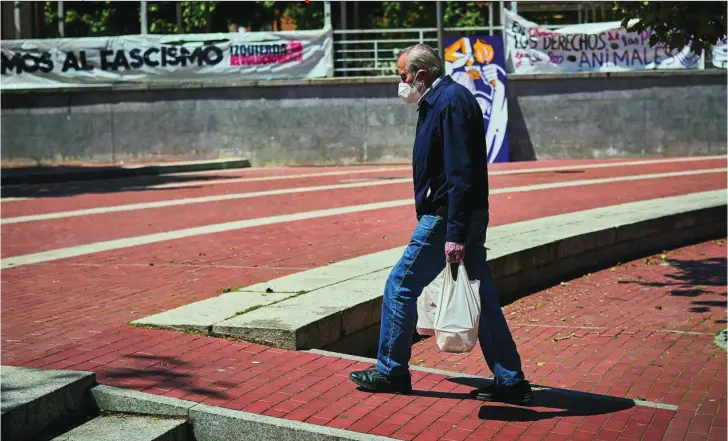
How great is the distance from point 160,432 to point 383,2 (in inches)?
1017

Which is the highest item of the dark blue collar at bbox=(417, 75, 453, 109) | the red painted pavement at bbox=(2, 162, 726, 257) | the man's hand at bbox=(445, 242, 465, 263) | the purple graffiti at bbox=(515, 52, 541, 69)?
the purple graffiti at bbox=(515, 52, 541, 69)

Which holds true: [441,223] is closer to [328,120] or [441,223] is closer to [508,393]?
[508,393]

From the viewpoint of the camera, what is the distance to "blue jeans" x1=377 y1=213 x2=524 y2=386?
16.6 feet

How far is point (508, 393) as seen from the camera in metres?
5.13

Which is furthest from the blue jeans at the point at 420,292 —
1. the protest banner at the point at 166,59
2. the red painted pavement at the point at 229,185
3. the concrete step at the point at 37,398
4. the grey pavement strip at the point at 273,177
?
the protest banner at the point at 166,59

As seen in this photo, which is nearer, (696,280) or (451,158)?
(451,158)

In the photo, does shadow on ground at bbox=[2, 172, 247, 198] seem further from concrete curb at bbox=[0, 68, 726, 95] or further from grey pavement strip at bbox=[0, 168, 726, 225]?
concrete curb at bbox=[0, 68, 726, 95]

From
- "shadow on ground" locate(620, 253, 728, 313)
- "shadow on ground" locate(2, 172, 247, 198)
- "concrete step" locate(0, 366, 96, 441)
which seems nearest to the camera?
"concrete step" locate(0, 366, 96, 441)

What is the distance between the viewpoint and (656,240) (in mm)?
11047

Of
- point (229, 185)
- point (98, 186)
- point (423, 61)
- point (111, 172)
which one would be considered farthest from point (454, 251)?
point (111, 172)

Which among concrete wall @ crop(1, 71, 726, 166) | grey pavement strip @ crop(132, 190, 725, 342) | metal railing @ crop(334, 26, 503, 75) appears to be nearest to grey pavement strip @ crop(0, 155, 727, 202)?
concrete wall @ crop(1, 71, 726, 166)

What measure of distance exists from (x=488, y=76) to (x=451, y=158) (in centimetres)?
1892

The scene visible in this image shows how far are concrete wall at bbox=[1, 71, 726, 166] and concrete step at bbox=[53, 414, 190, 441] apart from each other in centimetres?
1953

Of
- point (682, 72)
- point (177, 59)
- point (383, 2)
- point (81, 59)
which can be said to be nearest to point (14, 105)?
point (81, 59)
